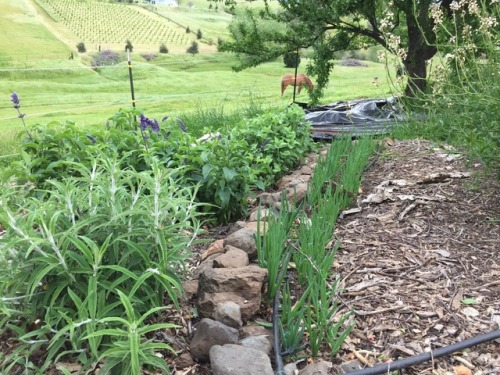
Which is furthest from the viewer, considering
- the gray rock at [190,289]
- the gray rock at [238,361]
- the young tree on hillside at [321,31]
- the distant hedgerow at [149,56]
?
the distant hedgerow at [149,56]

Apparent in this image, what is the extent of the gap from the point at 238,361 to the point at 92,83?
11.7 m

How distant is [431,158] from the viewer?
3455 millimetres

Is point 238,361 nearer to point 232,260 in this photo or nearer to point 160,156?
point 232,260

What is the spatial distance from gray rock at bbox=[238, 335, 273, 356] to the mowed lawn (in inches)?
289

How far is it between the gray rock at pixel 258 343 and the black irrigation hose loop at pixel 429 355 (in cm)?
28

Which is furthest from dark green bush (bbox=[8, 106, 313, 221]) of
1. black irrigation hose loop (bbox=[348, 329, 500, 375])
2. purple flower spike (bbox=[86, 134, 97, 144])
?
black irrigation hose loop (bbox=[348, 329, 500, 375])

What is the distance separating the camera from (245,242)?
6.95 ft

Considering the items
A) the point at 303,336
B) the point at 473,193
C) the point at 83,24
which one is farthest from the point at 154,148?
the point at 83,24

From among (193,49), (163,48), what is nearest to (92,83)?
(163,48)

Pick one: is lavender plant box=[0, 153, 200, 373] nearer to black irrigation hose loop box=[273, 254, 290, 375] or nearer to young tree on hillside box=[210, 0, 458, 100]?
black irrigation hose loop box=[273, 254, 290, 375]

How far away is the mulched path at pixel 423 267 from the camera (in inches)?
62.1

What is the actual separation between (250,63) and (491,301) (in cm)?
669

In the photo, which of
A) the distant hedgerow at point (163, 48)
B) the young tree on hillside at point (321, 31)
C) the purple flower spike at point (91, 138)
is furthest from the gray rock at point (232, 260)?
the distant hedgerow at point (163, 48)

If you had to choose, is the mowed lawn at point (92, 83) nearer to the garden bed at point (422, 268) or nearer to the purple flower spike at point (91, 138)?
the purple flower spike at point (91, 138)
